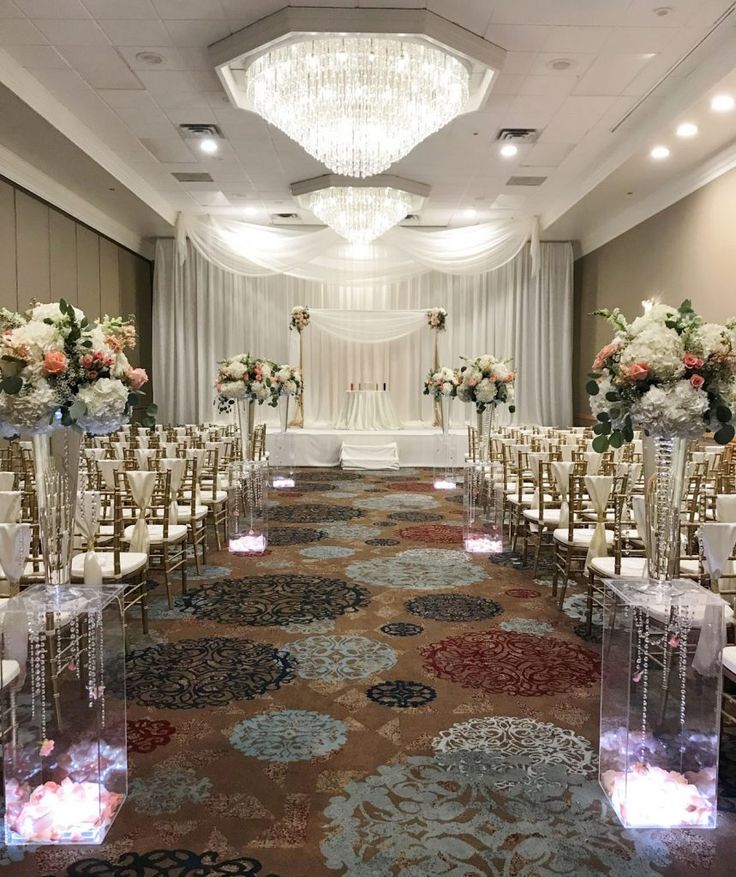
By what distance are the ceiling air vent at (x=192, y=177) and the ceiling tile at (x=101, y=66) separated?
11.3 feet

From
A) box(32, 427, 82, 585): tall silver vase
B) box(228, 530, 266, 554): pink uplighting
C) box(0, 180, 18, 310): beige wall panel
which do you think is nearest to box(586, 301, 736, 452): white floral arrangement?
box(32, 427, 82, 585): tall silver vase

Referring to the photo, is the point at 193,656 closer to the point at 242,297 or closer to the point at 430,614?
the point at 430,614

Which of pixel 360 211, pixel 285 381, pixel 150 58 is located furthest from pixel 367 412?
pixel 150 58

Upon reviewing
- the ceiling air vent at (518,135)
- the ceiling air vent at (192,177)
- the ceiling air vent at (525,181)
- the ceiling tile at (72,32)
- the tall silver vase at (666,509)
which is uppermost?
the ceiling air vent at (192,177)

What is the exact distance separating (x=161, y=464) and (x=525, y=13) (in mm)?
4807

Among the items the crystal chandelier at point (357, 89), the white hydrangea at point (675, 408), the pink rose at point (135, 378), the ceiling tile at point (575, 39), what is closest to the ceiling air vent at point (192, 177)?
the crystal chandelier at point (357, 89)

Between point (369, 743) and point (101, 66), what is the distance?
720 cm

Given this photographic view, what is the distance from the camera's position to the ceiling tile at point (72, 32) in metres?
6.73

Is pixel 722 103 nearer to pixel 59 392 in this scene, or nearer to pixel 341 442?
pixel 59 392

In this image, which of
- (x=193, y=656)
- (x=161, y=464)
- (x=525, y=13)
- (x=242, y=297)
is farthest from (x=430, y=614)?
(x=242, y=297)

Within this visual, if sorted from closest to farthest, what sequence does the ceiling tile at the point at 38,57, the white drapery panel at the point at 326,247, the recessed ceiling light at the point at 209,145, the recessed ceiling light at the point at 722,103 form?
the ceiling tile at the point at 38,57 < the recessed ceiling light at the point at 722,103 < the recessed ceiling light at the point at 209,145 < the white drapery panel at the point at 326,247

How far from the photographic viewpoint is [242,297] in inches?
638

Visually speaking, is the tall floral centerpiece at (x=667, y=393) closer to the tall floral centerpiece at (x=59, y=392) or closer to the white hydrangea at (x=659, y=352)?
the white hydrangea at (x=659, y=352)

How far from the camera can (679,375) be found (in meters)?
2.83
